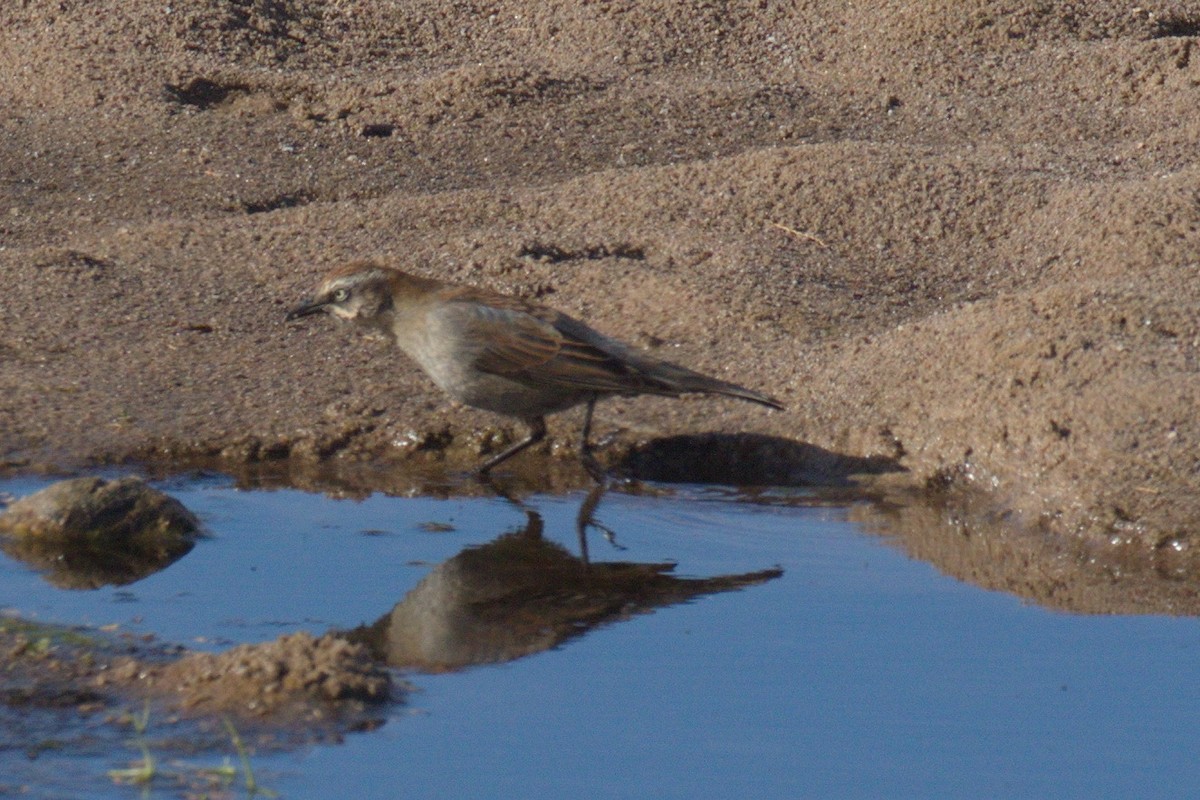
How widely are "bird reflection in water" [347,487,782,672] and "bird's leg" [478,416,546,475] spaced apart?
61 cm

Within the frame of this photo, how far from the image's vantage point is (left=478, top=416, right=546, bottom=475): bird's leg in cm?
662

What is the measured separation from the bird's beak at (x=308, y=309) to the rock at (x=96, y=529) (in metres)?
1.48

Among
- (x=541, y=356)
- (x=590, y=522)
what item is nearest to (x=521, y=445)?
(x=541, y=356)

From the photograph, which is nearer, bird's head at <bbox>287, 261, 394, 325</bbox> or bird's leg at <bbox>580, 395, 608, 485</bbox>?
bird's leg at <bbox>580, 395, 608, 485</bbox>

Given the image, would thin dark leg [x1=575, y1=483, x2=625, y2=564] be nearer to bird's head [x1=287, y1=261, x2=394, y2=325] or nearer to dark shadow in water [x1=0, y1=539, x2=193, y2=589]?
bird's head [x1=287, y1=261, x2=394, y2=325]

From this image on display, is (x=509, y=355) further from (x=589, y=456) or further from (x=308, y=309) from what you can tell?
(x=308, y=309)

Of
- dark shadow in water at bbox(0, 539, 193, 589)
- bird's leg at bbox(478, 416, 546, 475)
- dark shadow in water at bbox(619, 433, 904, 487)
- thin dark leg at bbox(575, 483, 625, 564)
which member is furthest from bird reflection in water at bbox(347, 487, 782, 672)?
dark shadow in water at bbox(0, 539, 193, 589)

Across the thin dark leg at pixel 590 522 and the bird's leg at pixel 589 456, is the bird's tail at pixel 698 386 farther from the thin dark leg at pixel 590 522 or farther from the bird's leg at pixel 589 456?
the thin dark leg at pixel 590 522

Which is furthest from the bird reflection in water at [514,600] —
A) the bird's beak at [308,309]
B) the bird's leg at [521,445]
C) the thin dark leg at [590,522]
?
the bird's beak at [308,309]

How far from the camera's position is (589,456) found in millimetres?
6617

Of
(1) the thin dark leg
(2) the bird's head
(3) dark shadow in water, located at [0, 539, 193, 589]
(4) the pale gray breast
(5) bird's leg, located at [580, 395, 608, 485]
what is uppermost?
(2) the bird's head

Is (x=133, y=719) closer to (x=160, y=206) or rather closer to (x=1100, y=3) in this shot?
(x=160, y=206)

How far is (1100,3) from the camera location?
12492 millimetres

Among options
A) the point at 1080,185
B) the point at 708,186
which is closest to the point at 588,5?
the point at 708,186
